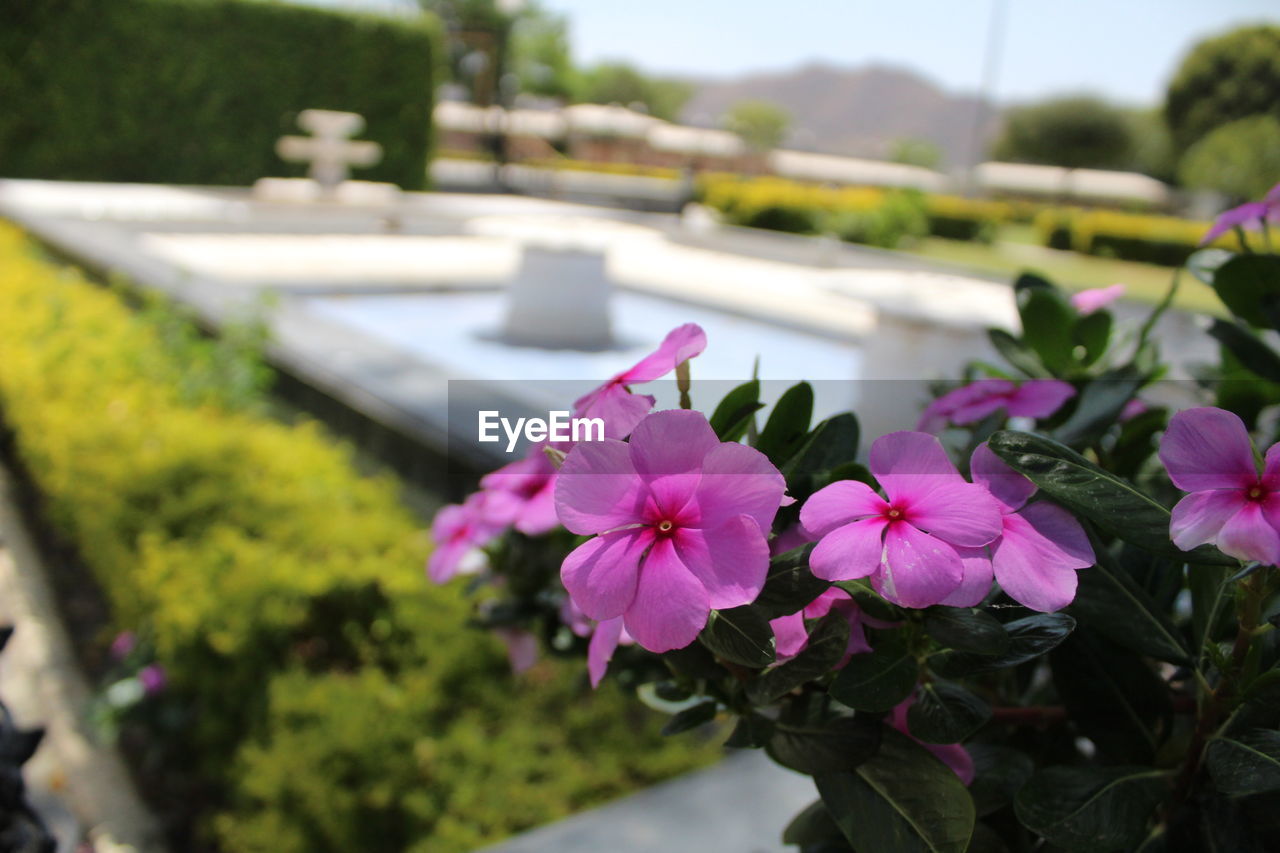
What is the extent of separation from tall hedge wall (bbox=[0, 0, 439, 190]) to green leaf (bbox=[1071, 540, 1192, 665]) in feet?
54.1

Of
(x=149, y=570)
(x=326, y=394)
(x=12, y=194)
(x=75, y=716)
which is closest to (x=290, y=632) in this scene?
(x=149, y=570)

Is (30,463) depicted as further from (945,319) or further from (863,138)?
(863,138)

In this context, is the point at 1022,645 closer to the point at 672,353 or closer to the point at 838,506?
the point at 838,506

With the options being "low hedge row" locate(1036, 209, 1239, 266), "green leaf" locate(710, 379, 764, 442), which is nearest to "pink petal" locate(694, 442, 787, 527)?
"green leaf" locate(710, 379, 764, 442)

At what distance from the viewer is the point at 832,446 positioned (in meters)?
0.68

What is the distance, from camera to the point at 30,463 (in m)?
4.11

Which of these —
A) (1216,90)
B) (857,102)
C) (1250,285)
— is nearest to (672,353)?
(1250,285)

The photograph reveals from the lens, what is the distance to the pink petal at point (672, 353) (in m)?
0.58

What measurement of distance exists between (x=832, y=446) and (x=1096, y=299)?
0.44m

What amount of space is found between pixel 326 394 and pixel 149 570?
1326mm

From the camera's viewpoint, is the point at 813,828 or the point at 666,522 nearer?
the point at 666,522

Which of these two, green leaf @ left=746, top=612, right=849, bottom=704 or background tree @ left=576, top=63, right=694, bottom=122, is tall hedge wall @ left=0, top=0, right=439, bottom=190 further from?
background tree @ left=576, top=63, right=694, bottom=122

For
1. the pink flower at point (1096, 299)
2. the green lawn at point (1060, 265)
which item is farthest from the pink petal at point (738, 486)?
the green lawn at point (1060, 265)

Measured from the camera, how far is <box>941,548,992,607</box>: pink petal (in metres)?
0.49
